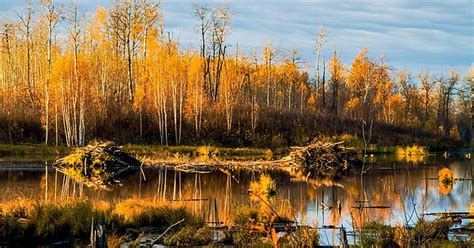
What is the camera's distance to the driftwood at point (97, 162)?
28062 millimetres

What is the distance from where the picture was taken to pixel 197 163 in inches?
1231

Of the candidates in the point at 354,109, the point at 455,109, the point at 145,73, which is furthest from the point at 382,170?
the point at 455,109

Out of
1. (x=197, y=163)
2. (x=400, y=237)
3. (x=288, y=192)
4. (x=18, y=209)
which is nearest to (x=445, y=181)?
(x=288, y=192)

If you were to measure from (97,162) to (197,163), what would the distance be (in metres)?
5.50

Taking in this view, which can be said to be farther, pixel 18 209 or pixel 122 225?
pixel 122 225

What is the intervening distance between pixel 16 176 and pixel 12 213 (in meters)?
13.4

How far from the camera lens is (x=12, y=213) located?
458 inches

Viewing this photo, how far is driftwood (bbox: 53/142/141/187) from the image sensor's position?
2806 cm

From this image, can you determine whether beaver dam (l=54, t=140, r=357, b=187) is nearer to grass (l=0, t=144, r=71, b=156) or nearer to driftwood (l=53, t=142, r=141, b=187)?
driftwood (l=53, t=142, r=141, b=187)

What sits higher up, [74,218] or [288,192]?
[74,218]

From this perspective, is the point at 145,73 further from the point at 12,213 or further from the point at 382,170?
the point at 12,213

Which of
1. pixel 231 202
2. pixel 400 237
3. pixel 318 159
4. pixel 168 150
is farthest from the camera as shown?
pixel 168 150

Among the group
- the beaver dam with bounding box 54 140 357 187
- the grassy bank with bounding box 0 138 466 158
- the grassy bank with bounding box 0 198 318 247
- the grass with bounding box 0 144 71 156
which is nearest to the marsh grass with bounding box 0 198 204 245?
the grassy bank with bounding box 0 198 318 247

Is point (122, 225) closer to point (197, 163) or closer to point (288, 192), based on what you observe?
point (288, 192)
